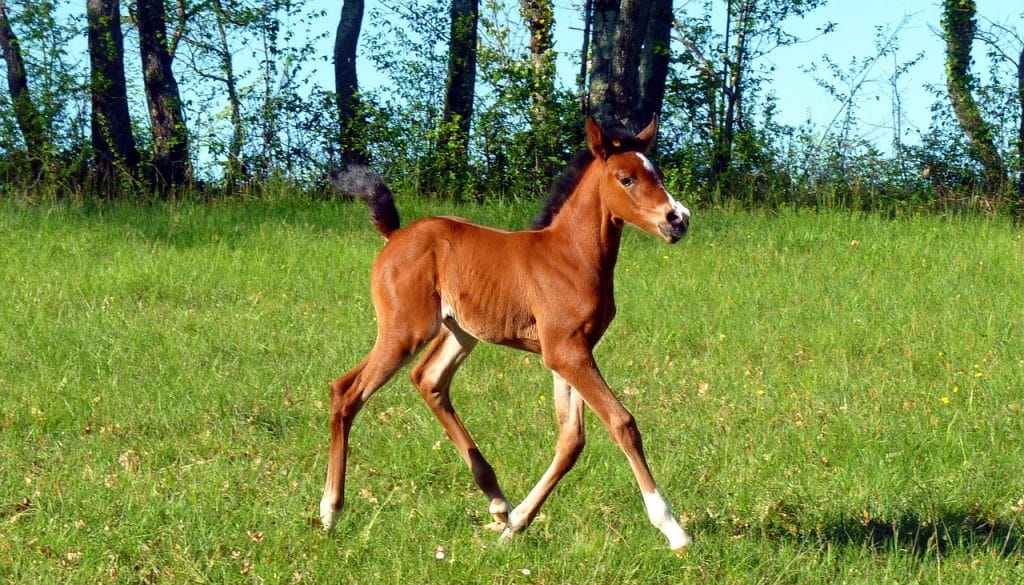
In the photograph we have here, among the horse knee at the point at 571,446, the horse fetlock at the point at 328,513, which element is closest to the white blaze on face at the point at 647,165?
the horse knee at the point at 571,446

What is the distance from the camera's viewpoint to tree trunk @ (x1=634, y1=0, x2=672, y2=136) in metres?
16.4

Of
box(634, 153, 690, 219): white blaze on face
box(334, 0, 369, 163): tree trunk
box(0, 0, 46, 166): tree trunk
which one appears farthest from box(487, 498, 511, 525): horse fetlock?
box(334, 0, 369, 163): tree trunk

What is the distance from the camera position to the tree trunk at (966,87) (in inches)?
651

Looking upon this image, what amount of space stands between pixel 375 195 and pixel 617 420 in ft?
5.87

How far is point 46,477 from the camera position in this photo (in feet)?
19.8

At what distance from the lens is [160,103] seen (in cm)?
1627

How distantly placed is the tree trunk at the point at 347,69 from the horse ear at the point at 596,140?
1277 cm

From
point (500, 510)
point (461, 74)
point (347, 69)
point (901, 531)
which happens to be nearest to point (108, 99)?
point (347, 69)

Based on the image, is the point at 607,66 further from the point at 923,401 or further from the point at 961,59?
the point at 923,401

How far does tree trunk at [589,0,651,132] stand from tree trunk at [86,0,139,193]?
248 inches

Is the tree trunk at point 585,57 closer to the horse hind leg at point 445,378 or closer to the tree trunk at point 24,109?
the tree trunk at point 24,109

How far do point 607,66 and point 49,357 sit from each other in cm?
977

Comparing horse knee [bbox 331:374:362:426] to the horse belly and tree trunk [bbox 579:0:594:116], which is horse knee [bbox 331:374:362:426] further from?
tree trunk [bbox 579:0:594:116]

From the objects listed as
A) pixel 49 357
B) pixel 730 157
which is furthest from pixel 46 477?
pixel 730 157
